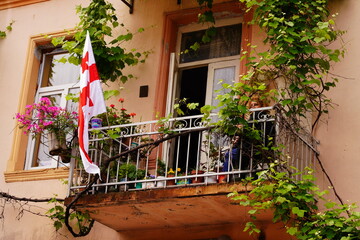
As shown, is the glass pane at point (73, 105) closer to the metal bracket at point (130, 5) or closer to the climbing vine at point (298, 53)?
the metal bracket at point (130, 5)

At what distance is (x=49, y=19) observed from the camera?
14.4 m

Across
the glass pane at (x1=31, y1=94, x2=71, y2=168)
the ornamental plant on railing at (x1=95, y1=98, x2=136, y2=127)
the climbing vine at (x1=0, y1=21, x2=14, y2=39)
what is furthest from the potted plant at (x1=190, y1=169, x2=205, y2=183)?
the climbing vine at (x1=0, y1=21, x2=14, y2=39)

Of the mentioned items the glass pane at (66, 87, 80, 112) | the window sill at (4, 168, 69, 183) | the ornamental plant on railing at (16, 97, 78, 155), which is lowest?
the window sill at (4, 168, 69, 183)

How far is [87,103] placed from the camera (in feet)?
36.6

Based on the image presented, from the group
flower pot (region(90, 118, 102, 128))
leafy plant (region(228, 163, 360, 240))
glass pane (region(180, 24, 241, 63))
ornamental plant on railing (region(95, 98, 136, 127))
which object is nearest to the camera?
leafy plant (region(228, 163, 360, 240))

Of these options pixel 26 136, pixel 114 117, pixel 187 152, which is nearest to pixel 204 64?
pixel 114 117

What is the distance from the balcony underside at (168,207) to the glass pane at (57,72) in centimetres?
307

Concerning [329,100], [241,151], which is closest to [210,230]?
[241,151]

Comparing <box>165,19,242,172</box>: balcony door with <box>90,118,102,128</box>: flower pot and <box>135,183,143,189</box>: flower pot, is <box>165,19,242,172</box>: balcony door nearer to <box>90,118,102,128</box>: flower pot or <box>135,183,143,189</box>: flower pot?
<box>90,118,102,128</box>: flower pot

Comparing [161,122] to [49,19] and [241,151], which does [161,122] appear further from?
[49,19]

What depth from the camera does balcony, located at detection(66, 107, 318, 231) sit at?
10.7m

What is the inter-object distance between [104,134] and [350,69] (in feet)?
10.6

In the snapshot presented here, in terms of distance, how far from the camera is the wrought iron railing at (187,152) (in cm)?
1066

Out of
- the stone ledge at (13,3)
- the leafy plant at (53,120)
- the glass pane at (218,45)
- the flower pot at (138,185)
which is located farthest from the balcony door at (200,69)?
the stone ledge at (13,3)
